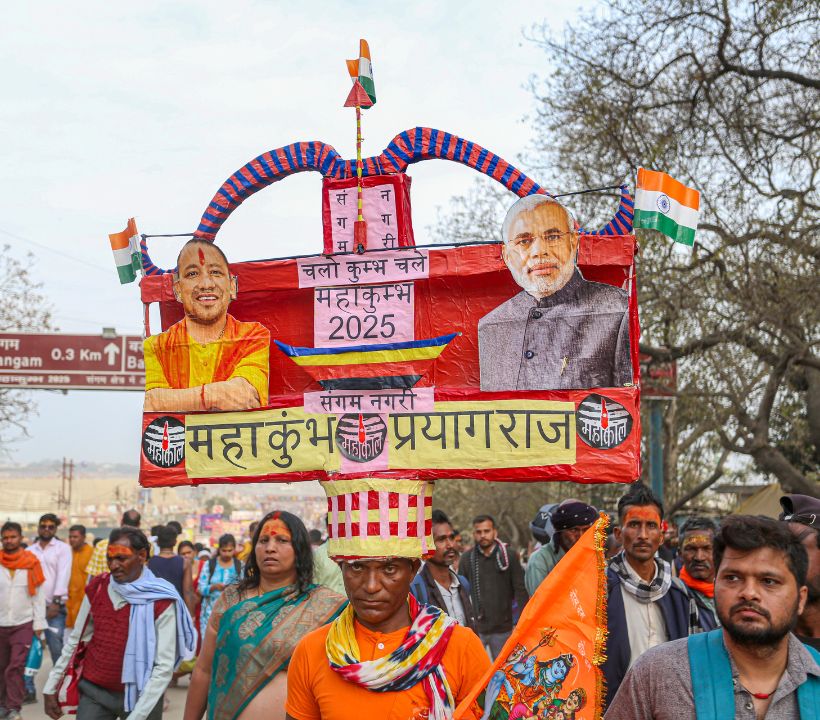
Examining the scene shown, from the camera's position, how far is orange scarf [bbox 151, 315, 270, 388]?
14.3ft

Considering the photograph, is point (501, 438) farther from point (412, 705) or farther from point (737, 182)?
point (737, 182)

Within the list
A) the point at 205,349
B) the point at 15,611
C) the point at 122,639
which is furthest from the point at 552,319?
the point at 15,611

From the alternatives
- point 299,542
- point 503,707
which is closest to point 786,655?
point 503,707

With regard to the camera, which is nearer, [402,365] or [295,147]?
[402,365]

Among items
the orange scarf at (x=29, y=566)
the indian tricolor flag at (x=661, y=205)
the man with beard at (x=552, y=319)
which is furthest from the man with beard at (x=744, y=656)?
the orange scarf at (x=29, y=566)

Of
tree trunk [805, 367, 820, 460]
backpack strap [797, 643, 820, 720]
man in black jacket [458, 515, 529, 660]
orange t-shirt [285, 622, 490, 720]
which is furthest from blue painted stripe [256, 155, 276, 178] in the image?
tree trunk [805, 367, 820, 460]

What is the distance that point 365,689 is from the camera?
337 centimetres

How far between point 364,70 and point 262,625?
248 cm

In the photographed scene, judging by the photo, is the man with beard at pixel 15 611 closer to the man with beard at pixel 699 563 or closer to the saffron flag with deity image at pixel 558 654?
the man with beard at pixel 699 563

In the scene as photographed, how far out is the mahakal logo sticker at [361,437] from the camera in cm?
408

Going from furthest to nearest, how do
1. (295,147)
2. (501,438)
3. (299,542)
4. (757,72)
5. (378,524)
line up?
(757,72) < (299,542) < (295,147) < (501,438) < (378,524)

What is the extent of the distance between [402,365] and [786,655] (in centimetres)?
182

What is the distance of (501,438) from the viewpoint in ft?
13.3

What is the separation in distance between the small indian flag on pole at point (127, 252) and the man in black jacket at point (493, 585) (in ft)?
15.2
